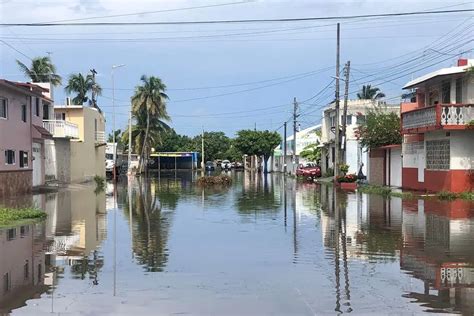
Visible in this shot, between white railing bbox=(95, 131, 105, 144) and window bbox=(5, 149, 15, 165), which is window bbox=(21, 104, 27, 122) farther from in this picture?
white railing bbox=(95, 131, 105, 144)

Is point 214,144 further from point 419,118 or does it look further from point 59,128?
point 419,118

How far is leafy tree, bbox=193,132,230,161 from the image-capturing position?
449 feet

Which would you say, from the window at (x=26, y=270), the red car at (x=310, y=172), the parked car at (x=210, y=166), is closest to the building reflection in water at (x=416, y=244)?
the window at (x=26, y=270)

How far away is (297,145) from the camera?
9181 cm

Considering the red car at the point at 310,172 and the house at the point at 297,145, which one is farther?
the house at the point at 297,145

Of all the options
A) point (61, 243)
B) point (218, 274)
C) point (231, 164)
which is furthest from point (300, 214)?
point (231, 164)

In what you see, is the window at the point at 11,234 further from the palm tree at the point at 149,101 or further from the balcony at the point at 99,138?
the palm tree at the point at 149,101

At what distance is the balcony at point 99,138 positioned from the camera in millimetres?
58938

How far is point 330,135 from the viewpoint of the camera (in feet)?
214

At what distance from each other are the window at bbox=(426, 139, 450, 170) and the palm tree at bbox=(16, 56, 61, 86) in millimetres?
41651

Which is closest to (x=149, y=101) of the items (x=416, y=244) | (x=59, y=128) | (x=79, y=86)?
(x=79, y=86)

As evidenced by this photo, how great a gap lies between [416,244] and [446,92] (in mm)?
21578

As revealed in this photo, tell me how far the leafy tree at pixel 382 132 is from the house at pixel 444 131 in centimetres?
535

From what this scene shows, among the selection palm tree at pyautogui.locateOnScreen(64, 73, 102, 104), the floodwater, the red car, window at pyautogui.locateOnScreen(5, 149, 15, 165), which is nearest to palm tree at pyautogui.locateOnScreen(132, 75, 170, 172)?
palm tree at pyautogui.locateOnScreen(64, 73, 102, 104)
